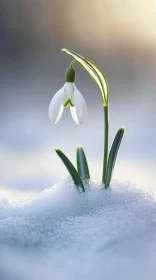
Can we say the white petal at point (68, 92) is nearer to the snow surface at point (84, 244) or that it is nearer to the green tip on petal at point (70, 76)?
the green tip on petal at point (70, 76)

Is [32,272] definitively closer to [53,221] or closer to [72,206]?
[53,221]

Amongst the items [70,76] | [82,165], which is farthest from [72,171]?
[70,76]

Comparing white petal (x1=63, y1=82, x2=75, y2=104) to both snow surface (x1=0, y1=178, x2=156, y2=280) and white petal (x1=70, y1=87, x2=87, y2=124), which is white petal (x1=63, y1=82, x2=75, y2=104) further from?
snow surface (x1=0, y1=178, x2=156, y2=280)

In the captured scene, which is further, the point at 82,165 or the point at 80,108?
the point at 82,165

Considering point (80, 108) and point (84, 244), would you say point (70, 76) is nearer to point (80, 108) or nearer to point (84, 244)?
point (80, 108)

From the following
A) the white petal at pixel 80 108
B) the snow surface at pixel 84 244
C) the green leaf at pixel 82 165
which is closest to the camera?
the snow surface at pixel 84 244

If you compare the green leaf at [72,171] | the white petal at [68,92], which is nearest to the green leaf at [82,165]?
the green leaf at [72,171]
